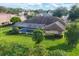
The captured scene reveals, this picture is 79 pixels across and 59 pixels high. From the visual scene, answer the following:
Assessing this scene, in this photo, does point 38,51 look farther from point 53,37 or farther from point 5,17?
point 5,17

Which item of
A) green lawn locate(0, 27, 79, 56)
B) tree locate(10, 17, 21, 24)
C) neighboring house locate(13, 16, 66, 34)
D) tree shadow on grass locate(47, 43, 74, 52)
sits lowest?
tree shadow on grass locate(47, 43, 74, 52)

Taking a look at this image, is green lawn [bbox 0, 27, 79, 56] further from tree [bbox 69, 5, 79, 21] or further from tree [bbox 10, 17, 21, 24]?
tree [bbox 69, 5, 79, 21]

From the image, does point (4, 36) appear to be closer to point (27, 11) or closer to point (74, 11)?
point (27, 11)

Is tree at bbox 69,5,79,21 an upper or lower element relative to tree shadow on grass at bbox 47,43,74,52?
upper

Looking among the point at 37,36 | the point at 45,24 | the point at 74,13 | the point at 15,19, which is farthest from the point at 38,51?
the point at 74,13

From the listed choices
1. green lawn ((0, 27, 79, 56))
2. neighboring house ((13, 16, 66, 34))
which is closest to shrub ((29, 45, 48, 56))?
green lawn ((0, 27, 79, 56))
